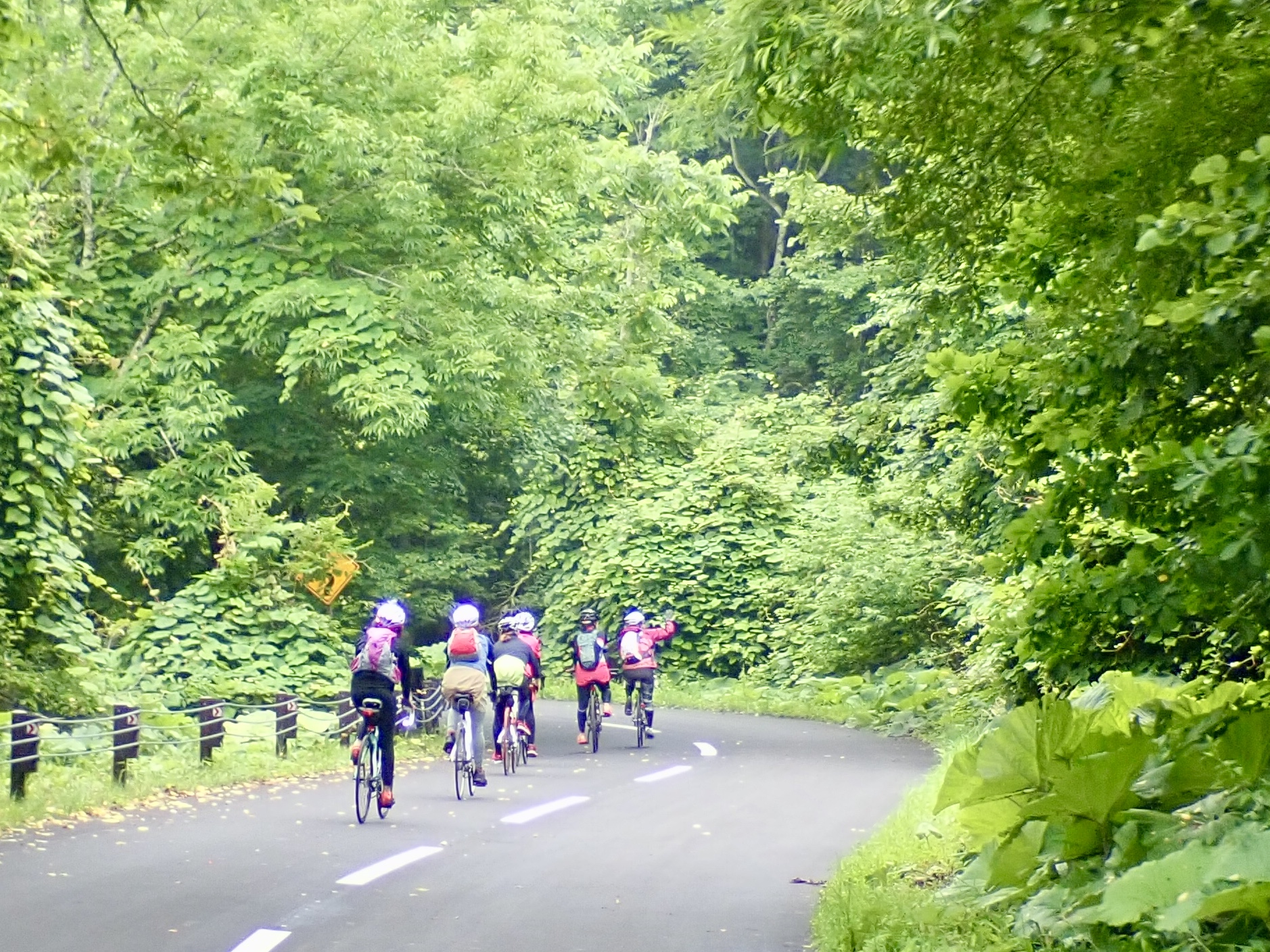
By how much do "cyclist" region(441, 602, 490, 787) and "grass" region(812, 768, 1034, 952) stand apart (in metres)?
5.36

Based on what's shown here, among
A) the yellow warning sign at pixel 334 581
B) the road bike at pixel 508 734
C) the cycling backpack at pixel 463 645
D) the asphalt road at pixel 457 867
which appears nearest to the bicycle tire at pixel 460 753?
the asphalt road at pixel 457 867

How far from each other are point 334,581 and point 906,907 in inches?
612

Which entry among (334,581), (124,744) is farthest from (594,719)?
(124,744)

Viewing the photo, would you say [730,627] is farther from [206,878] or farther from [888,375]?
[206,878]

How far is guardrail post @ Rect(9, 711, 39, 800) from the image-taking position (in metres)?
13.0

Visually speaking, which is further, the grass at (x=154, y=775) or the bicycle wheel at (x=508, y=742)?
the bicycle wheel at (x=508, y=742)

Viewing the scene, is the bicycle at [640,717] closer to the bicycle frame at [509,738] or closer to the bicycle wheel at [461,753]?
the bicycle frame at [509,738]

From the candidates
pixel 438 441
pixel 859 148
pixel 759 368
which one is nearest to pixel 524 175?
pixel 438 441

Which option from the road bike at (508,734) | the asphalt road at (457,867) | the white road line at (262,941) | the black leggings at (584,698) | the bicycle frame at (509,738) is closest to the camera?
the white road line at (262,941)

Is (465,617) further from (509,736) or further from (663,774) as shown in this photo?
(663,774)

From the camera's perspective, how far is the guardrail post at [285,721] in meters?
18.6

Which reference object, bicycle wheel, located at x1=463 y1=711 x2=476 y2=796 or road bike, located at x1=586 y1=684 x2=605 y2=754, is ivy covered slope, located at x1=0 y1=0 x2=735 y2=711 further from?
bicycle wheel, located at x1=463 y1=711 x2=476 y2=796

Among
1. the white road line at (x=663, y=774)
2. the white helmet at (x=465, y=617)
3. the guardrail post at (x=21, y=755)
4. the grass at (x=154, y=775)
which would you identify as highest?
the white helmet at (x=465, y=617)

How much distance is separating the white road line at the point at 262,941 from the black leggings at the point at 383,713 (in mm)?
5173
